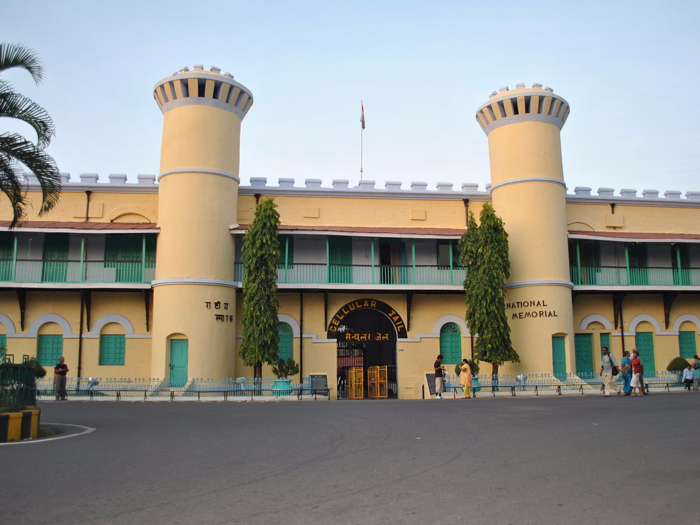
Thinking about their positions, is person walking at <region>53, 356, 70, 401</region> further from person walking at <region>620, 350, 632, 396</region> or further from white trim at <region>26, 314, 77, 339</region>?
person walking at <region>620, 350, 632, 396</region>

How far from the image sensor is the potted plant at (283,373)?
2172 cm

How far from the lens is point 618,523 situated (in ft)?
17.2

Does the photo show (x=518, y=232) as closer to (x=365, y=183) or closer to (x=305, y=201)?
(x=365, y=183)

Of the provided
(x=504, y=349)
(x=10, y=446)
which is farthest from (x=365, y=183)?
(x=10, y=446)

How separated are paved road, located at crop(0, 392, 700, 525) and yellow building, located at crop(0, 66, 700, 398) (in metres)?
11.7

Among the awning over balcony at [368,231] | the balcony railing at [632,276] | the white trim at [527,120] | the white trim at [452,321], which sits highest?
the white trim at [527,120]

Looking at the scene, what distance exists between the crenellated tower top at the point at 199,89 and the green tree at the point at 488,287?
990cm

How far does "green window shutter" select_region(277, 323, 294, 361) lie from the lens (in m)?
24.8

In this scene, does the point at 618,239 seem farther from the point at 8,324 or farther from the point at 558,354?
the point at 8,324

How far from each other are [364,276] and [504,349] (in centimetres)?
569

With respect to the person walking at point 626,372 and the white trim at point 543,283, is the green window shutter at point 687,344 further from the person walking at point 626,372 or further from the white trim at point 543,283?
the person walking at point 626,372

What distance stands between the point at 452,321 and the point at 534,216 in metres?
5.01

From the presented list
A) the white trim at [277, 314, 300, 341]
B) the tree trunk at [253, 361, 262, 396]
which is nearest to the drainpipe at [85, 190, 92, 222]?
the white trim at [277, 314, 300, 341]

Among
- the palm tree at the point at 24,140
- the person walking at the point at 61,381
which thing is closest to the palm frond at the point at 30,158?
the palm tree at the point at 24,140
